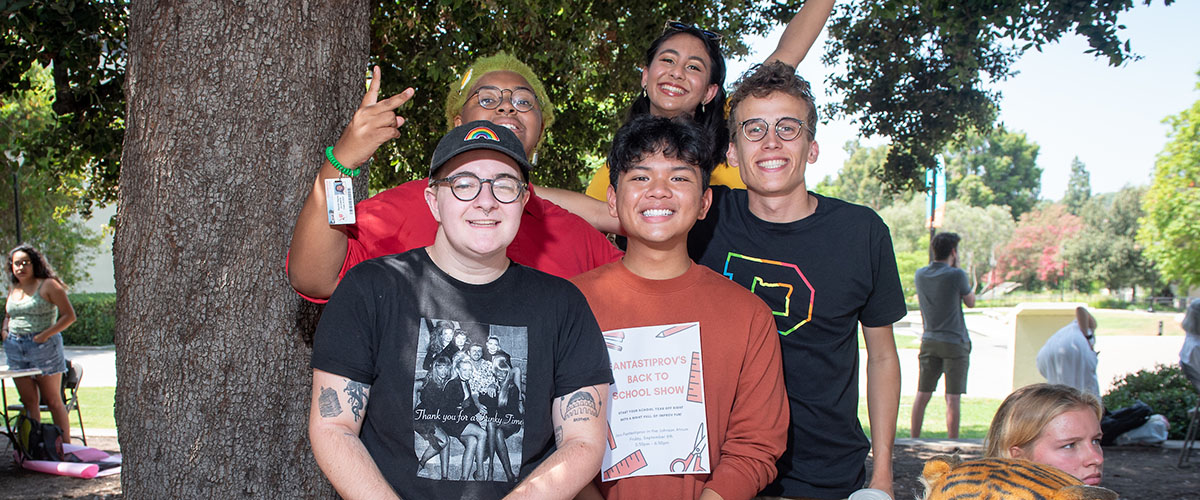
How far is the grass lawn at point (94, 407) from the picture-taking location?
1079 cm

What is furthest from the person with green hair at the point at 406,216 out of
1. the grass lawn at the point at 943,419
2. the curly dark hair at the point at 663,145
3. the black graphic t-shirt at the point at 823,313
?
the grass lawn at the point at 943,419

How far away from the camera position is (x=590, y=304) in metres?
2.52

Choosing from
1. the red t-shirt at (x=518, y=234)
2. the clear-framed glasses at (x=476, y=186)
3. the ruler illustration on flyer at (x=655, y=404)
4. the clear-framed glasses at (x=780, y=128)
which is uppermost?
the clear-framed glasses at (x=780, y=128)

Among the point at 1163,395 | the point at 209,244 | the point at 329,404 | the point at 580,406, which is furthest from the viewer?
the point at 1163,395

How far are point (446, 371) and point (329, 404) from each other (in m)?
0.30

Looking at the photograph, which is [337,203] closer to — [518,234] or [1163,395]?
[518,234]

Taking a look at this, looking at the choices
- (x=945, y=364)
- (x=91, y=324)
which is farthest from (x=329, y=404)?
(x=91, y=324)

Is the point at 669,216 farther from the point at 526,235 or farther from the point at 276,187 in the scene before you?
the point at 276,187

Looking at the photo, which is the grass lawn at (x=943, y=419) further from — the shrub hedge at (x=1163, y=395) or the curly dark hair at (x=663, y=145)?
the curly dark hair at (x=663, y=145)

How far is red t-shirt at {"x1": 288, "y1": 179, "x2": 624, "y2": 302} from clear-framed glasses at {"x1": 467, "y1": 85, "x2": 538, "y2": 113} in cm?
39

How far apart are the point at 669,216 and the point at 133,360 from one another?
2502 millimetres

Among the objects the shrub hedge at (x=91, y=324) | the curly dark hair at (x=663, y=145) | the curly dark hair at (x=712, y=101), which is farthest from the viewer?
the shrub hedge at (x=91, y=324)

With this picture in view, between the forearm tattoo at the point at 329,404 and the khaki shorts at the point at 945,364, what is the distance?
762 cm

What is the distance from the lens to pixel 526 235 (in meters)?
2.74
